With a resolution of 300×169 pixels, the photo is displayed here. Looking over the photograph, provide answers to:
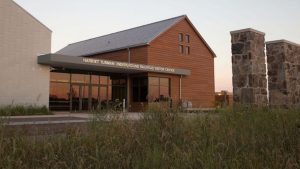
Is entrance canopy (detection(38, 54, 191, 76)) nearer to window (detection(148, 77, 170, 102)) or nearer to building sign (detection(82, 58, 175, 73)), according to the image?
building sign (detection(82, 58, 175, 73))

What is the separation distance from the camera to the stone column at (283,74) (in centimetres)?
1048

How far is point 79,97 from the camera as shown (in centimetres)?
2636

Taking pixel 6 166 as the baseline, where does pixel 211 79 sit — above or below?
above

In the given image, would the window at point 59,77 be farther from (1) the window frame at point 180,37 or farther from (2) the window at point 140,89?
(1) the window frame at point 180,37

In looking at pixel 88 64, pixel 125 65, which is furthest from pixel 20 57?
pixel 125 65

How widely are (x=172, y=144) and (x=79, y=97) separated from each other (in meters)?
22.2

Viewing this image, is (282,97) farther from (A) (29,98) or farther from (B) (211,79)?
(B) (211,79)

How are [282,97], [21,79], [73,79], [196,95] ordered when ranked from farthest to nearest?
1. [196,95]
2. [73,79]
3. [21,79]
4. [282,97]

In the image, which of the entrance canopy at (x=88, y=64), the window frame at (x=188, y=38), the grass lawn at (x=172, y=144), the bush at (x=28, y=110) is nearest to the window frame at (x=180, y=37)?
the window frame at (x=188, y=38)

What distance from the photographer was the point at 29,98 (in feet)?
69.1

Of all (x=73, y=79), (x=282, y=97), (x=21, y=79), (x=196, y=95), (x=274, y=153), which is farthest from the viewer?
(x=196, y=95)

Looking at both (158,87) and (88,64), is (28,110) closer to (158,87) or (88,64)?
(88,64)

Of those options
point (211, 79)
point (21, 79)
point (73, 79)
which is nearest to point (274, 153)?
point (21, 79)

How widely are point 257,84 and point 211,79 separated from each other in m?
25.4
